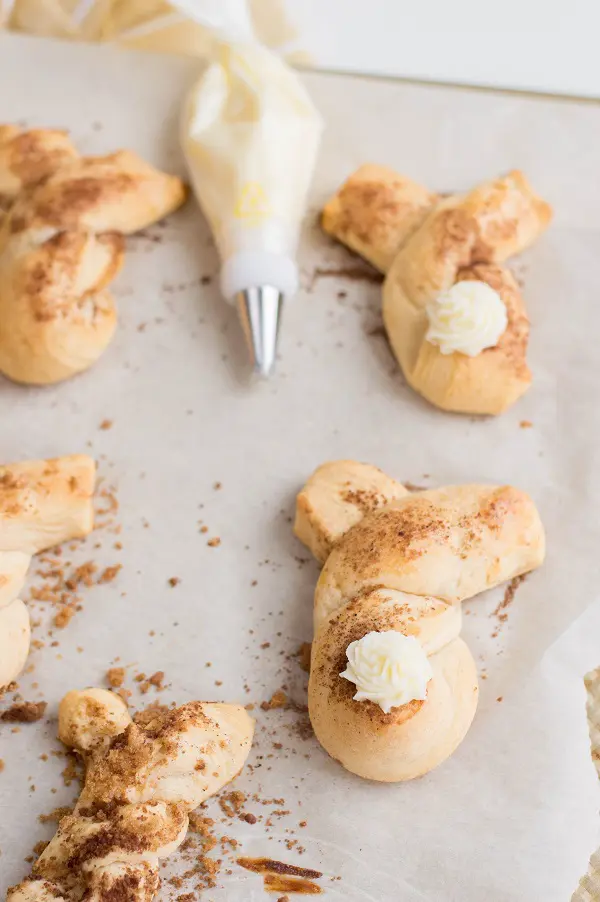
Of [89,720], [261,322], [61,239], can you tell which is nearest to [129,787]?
[89,720]

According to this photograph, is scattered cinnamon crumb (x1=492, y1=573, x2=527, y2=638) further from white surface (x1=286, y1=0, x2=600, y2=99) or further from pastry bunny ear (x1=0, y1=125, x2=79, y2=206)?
pastry bunny ear (x1=0, y1=125, x2=79, y2=206)

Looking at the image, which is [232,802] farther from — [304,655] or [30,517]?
[30,517]

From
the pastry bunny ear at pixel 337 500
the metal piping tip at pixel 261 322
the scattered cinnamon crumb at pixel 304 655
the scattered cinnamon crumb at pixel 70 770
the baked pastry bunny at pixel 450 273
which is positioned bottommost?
the scattered cinnamon crumb at pixel 70 770

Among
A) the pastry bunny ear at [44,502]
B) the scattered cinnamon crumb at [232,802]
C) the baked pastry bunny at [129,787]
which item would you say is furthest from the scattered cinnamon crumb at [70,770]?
the pastry bunny ear at [44,502]

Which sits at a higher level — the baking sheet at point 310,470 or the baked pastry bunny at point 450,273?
the baked pastry bunny at point 450,273

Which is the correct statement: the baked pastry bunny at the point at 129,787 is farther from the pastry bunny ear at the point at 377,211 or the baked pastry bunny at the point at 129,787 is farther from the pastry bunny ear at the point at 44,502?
the pastry bunny ear at the point at 377,211

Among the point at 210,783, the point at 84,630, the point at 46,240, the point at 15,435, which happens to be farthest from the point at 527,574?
the point at 46,240
